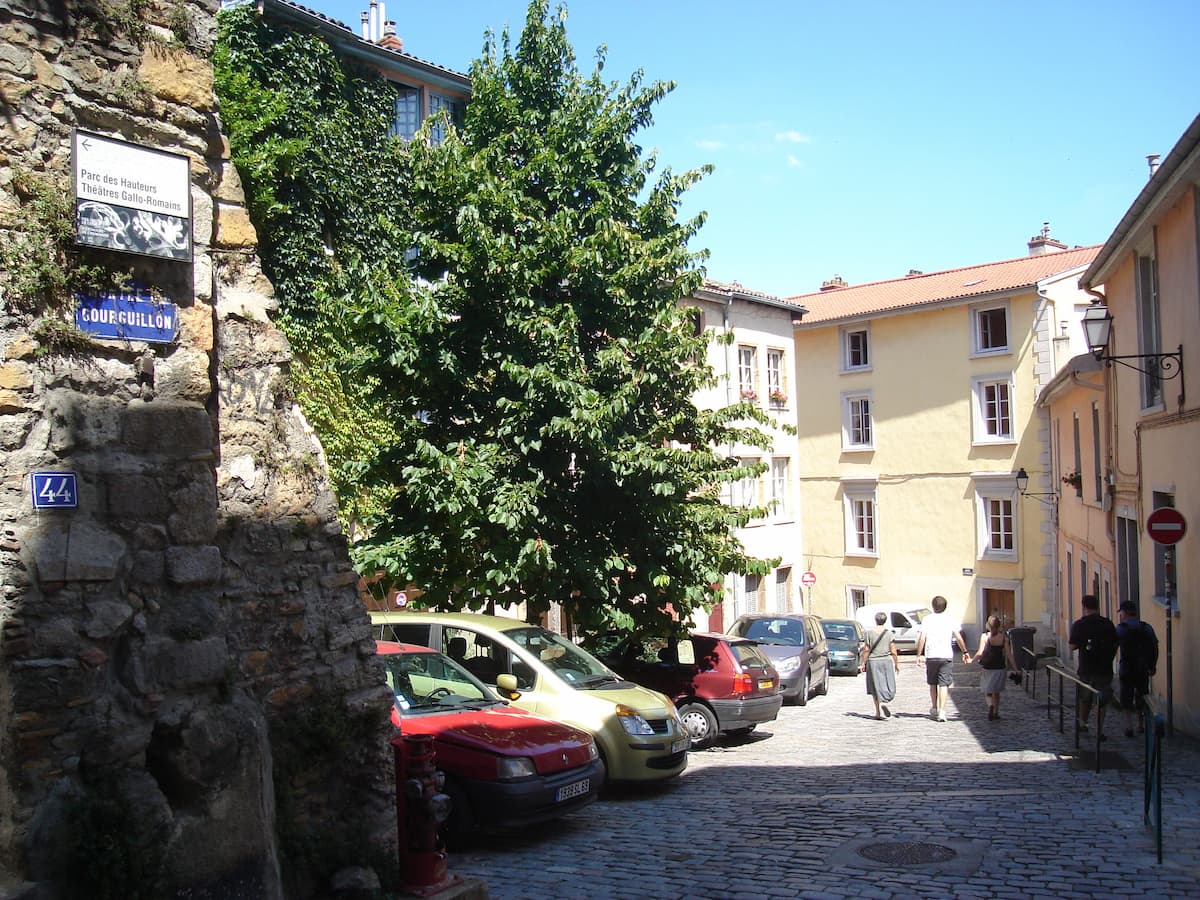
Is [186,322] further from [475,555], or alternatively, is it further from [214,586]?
[475,555]

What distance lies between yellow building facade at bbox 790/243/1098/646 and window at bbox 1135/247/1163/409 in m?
17.1

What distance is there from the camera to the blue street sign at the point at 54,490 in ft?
15.3

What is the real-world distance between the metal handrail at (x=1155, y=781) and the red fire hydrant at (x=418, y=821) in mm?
4864

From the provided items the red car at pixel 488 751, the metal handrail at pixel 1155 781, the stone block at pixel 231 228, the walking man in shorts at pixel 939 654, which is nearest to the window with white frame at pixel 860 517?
the walking man in shorts at pixel 939 654

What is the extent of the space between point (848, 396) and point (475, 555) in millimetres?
25622

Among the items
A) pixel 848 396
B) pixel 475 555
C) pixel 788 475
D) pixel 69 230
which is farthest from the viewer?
pixel 848 396

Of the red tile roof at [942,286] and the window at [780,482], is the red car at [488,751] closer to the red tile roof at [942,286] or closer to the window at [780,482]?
the window at [780,482]

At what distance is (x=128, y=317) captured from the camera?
5141 millimetres

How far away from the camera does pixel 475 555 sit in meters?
12.8

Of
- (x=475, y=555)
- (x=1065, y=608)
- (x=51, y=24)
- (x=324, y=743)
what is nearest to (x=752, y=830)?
(x=324, y=743)

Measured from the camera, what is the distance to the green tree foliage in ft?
56.5

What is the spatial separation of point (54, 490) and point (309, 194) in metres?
14.3

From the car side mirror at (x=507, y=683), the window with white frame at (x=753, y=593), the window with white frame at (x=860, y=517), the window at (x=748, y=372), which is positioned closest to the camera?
the car side mirror at (x=507, y=683)

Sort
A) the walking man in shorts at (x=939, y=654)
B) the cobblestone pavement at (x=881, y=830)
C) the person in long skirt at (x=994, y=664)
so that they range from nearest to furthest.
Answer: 1. the cobblestone pavement at (x=881, y=830)
2. the person in long skirt at (x=994, y=664)
3. the walking man in shorts at (x=939, y=654)
